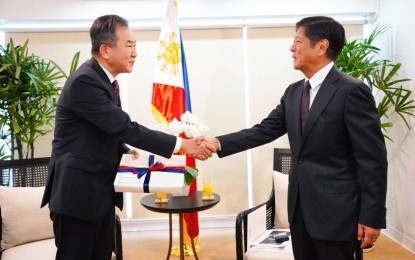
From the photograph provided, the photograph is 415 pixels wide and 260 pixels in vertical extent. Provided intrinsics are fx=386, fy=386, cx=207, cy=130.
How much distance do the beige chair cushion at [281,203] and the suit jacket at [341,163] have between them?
43.1 inches

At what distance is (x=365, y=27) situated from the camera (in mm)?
4367

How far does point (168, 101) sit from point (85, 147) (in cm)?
190

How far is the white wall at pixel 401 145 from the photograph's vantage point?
11.5ft

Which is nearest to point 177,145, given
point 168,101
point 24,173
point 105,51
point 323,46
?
point 105,51

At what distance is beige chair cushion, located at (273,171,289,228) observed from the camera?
2.81m

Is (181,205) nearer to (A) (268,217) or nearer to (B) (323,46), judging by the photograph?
(A) (268,217)

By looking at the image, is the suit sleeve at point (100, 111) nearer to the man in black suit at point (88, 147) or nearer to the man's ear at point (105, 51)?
the man in black suit at point (88, 147)

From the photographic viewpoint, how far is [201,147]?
2.37 metres

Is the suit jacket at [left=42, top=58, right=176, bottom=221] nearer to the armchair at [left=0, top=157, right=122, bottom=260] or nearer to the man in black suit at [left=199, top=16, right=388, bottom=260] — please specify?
the man in black suit at [left=199, top=16, right=388, bottom=260]

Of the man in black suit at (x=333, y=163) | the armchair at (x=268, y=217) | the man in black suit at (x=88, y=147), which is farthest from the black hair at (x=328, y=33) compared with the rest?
the armchair at (x=268, y=217)

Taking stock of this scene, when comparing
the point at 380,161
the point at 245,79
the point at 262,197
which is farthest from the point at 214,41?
the point at 380,161

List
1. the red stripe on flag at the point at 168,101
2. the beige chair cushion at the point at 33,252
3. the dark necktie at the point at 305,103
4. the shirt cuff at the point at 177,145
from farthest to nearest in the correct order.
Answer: the red stripe on flag at the point at 168,101, the beige chair cushion at the point at 33,252, the shirt cuff at the point at 177,145, the dark necktie at the point at 305,103

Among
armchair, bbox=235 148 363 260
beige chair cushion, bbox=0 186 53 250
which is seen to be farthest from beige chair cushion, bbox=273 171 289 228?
beige chair cushion, bbox=0 186 53 250

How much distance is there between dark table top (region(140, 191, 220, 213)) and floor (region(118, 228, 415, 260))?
77 centimetres
